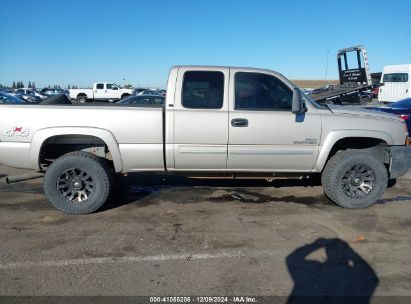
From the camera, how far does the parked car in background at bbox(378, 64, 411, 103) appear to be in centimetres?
1956

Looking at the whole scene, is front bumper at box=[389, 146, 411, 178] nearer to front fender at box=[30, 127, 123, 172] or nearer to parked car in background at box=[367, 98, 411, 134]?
front fender at box=[30, 127, 123, 172]

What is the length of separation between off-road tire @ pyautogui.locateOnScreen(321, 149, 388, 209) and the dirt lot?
159 mm

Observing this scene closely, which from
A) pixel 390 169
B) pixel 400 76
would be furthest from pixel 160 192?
pixel 400 76

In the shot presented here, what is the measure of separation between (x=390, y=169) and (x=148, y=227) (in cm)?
354

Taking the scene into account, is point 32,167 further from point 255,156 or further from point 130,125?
point 255,156

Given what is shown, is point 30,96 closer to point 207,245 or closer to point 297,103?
point 297,103

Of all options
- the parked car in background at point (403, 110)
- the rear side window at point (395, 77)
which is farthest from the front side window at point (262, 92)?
the rear side window at point (395, 77)

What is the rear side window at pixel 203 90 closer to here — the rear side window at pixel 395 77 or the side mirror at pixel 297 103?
the side mirror at pixel 297 103

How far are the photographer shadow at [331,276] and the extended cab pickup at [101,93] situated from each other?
37147 mm

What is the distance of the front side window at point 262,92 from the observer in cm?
507

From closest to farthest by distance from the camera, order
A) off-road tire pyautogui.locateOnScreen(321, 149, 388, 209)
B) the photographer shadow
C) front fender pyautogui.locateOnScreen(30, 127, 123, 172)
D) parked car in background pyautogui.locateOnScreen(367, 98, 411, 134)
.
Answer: the photographer shadow, front fender pyautogui.locateOnScreen(30, 127, 123, 172), off-road tire pyautogui.locateOnScreen(321, 149, 388, 209), parked car in background pyautogui.locateOnScreen(367, 98, 411, 134)

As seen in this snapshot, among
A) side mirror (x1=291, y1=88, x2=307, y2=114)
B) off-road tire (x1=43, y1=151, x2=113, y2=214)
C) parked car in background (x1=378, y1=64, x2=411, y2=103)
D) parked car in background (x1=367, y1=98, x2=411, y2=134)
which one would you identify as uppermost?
parked car in background (x1=378, y1=64, x2=411, y2=103)

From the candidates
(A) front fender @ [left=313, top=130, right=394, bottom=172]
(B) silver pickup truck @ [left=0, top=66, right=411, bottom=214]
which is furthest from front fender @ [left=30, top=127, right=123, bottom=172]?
(A) front fender @ [left=313, top=130, right=394, bottom=172]

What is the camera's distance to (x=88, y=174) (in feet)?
16.5
